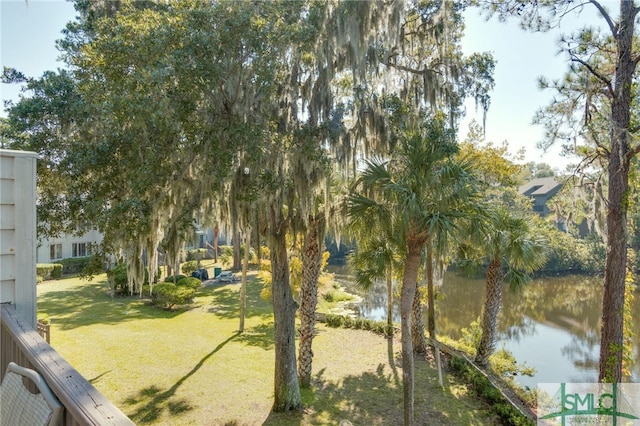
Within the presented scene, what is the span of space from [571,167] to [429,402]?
5.55 meters

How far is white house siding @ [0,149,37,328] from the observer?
9.25ft

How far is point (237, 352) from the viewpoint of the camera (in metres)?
10.1

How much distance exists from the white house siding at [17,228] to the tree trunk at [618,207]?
25.7 ft

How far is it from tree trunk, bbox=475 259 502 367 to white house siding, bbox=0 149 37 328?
374 inches

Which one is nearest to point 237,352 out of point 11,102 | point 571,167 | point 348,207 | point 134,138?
point 348,207

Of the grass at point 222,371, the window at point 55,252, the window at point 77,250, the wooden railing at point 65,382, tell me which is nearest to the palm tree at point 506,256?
the grass at point 222,371

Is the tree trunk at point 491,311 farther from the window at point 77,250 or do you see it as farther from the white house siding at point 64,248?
the window at point 77,250

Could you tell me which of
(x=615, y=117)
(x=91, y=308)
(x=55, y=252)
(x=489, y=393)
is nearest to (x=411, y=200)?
(x=615, y=117)

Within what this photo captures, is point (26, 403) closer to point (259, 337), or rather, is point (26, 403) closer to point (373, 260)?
point (373, 260)

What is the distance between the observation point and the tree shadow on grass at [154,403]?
6465 millimetres

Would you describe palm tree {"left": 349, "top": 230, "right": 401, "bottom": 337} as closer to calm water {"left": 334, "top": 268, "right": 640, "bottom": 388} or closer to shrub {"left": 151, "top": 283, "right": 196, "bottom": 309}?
calm water {"left": 334, "top": 268, "right": 640, "bottom": 388}

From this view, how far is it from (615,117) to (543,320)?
1224 centimetres

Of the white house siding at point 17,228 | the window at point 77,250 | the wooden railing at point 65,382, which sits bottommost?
the window at point 77,250

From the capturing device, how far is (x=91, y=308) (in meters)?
13.6
